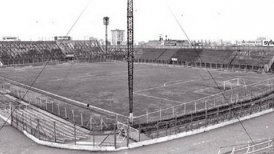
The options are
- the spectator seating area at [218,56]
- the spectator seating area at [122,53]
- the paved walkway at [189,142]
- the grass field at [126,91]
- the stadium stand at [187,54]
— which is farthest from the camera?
the stadium stand at [187,54]

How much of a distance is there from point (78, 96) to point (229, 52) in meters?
52.8

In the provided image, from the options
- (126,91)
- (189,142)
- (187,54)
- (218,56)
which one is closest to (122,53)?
(187,54)

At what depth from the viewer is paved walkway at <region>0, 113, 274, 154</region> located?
19.6 meters

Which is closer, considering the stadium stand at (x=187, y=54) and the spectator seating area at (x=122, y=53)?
the spectator seating area at (x=122, y=53)

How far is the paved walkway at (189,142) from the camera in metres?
19.6

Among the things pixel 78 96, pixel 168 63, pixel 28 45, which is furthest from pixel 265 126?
pixel 28 45

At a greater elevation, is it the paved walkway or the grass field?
the grass field

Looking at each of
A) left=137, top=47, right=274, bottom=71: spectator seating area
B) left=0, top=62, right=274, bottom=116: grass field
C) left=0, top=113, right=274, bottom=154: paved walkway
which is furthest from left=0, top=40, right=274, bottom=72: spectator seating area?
left=0, top=113, right=274, bottom=154: paved walkway

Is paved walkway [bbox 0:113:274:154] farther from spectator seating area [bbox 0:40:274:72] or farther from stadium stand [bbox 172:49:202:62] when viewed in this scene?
stadium stand [bbox 172:49:202:62]

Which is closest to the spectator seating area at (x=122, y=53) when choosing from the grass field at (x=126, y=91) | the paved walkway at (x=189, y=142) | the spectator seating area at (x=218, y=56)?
the spectator seating area at (x=218, y=56)

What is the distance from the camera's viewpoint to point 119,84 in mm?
49062

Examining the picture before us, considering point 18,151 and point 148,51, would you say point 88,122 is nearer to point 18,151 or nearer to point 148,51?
point 18,151

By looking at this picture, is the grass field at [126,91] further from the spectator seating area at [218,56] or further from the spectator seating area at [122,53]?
the spectator seating area at [122,53]

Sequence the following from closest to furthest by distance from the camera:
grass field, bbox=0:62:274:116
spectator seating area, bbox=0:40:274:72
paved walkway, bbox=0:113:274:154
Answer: paved walkway, bbox=0:113:274:154
grass field, bbox=0:62:274:116
spectator seating area, bbox=0:40:274:72
